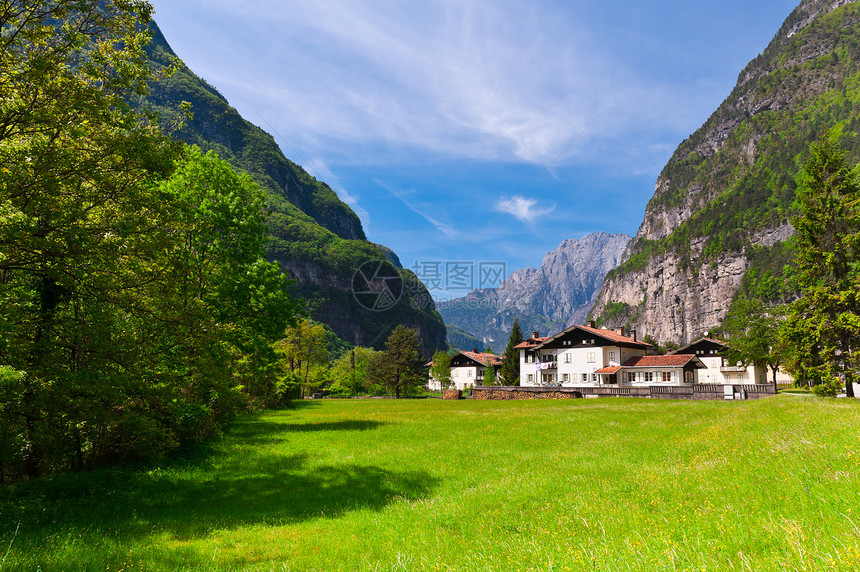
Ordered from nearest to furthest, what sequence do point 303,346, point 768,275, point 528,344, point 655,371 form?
point 303,346
point 655,371
point 528,344
point 768,275

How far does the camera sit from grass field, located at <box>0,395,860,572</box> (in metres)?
5.04

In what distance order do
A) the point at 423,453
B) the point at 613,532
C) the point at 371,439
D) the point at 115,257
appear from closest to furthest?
the point at 613,532 → the point at 115,257 → the point at 423,453 → the point at 371,439

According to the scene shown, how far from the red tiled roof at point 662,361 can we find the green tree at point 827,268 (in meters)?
35.3

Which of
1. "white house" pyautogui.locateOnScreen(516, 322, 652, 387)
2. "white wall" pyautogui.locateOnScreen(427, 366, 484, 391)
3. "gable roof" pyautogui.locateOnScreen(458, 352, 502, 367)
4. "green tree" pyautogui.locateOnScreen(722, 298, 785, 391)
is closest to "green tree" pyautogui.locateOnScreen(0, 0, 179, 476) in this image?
"white house" pyautogui.locateOnScreen(516, 322, 652, 387)

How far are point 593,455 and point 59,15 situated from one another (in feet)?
63.6

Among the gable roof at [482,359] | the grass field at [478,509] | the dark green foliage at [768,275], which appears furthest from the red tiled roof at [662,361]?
the dark green foliage at [768,275]

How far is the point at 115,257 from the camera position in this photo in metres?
9.81

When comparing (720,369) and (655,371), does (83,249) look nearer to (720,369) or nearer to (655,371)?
(655,371)

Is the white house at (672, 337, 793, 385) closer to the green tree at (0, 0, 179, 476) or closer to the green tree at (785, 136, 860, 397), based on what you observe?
the green tree at (785, 136, 860, 397)

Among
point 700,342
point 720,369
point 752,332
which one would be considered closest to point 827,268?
point 752,332

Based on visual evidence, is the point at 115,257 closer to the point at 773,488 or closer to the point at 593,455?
the point at 773,488

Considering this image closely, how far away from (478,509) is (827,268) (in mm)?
33389

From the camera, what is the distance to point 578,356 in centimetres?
7081

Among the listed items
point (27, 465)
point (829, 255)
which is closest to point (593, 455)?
point (27, 465)
